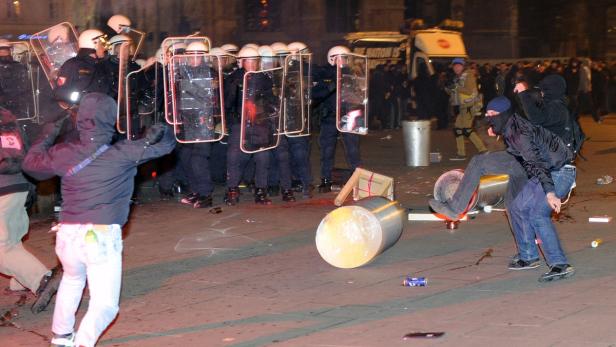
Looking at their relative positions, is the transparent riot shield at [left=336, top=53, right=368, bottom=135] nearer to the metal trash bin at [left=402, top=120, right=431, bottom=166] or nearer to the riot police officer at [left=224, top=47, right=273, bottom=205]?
the riot police officer at [left=224, top=47, right=273, bottom=205]

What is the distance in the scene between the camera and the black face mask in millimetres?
8055

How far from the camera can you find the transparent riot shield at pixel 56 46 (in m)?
12.9

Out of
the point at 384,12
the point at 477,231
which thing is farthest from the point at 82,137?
the point at 384,12

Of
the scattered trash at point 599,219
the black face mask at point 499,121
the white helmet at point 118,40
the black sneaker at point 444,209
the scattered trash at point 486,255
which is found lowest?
the scattered trash at point 599,219

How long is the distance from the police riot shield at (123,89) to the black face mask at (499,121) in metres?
5.24

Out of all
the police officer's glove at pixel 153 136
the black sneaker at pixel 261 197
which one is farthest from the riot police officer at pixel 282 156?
the police officer's glove at pixel 153 136

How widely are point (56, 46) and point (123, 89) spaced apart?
4.73 feet

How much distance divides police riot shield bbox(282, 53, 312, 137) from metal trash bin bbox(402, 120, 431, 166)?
11.5 feet

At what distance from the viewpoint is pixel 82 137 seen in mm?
6039

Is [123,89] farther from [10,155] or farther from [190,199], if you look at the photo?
[10,155]

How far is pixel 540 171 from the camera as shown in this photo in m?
7.85

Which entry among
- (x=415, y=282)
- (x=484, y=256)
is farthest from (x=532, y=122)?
(x=415, y=282)

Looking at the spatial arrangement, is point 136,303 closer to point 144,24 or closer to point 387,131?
point 387,131

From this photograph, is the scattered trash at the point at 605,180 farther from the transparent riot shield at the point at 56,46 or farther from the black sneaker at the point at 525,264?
the transparent riot shield at the point at 56,46
